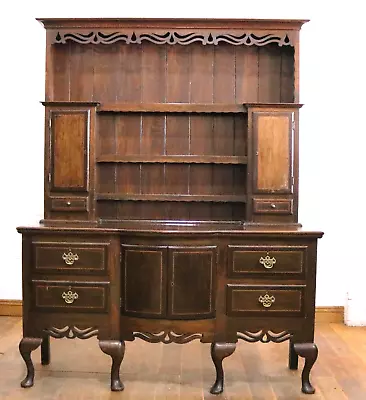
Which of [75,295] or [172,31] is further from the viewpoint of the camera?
[172,31]

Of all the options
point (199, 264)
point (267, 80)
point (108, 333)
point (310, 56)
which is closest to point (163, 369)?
point (108, 333)

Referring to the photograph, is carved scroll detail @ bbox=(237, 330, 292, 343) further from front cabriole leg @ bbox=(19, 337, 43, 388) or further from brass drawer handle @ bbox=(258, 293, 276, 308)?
front cabriole leg @ bbox=(19, 337, 43, 388)

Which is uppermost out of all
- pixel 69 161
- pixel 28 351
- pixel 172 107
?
pixel 172 107

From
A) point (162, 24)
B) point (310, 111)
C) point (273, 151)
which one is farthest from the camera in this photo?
point (310, 111)

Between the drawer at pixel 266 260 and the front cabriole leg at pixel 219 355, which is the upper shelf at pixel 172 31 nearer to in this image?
the drawer at pixel 266 260

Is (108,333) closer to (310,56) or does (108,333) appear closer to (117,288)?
(117,288)

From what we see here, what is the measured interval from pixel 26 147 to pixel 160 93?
1.13 meters

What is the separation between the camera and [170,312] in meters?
2.81

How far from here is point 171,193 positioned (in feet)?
11.1

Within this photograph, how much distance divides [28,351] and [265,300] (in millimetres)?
1201

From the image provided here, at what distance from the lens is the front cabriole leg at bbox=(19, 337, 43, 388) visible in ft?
9.42

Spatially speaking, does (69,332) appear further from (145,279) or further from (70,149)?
(70,149)

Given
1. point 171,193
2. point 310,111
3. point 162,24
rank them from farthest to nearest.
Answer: point 310,111
point 171,193
point 162,24

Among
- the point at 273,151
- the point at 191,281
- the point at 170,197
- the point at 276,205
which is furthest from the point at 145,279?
the point at 273,151
